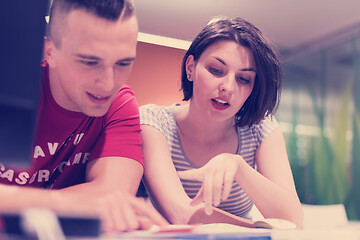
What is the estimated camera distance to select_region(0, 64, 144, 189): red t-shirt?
35.4 inches

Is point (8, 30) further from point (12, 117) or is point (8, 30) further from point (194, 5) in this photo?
point (194, 5)

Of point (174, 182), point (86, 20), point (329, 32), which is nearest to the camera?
point (86, 20)

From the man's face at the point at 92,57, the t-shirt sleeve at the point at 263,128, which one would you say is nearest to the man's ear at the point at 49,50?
the man's face at the point at 92,57

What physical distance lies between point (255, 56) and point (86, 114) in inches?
20.8

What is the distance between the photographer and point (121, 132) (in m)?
0.96

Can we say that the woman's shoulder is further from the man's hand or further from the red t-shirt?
the man's hand

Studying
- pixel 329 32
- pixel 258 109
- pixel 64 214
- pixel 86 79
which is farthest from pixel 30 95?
pixel 329 32

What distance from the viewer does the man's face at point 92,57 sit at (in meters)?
0.77

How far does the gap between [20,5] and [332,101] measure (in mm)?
3842

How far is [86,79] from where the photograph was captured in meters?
0.79

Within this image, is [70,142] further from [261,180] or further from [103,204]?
[261,180]

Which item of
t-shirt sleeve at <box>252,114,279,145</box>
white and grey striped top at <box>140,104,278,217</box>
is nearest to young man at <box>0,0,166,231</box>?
white and grey striped top at <box>140,104,278,217</box>

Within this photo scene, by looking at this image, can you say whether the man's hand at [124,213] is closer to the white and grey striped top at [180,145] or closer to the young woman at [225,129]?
the young woman at [225,129]

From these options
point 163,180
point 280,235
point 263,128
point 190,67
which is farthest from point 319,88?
point 280,235
